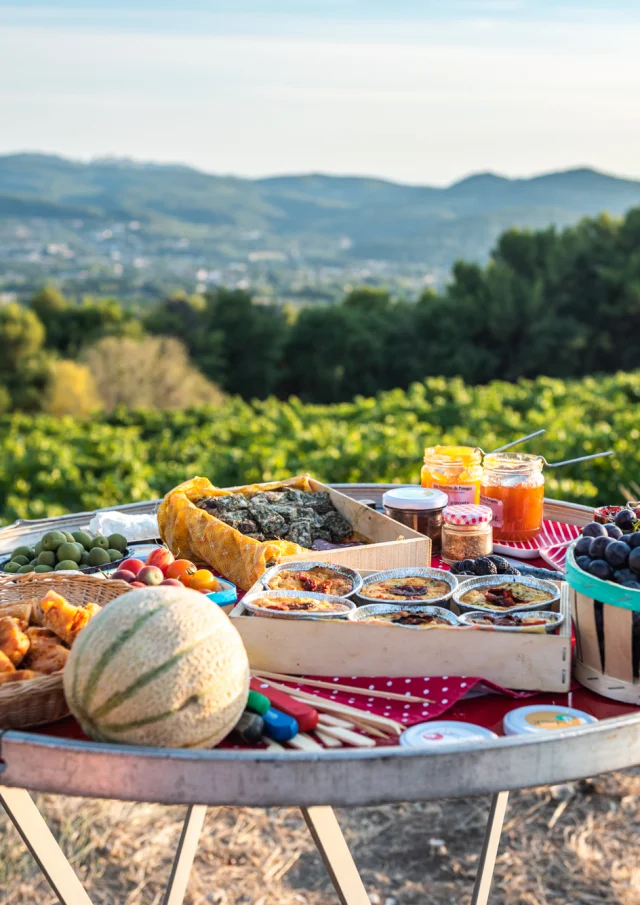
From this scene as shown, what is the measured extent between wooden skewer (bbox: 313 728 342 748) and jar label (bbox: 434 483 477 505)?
4.34 ft

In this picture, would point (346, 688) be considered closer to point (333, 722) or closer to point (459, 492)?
point (333, 722)

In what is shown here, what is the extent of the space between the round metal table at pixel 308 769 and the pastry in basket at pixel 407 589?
587 millimetres

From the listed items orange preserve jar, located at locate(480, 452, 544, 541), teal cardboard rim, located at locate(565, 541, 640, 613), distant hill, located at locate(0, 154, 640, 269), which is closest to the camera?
teal cardboard rim, located at locate(565, 541, 640, 613)

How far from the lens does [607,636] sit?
192 cm

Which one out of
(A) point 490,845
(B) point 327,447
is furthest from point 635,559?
(B) point 327,447

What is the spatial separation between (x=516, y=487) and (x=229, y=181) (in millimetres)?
105996

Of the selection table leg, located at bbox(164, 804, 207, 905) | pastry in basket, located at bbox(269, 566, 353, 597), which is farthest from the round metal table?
table leg, located at bbox(164, 804, 207, 905)

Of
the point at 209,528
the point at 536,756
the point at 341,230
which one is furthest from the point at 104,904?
the point at 341,230

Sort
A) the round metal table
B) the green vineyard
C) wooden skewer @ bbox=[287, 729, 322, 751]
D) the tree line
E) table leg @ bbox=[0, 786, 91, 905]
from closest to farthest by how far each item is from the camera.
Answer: the round metal table → wooden skewer @ bbox=[287, 729, 322, 751] → table leg @ bbox=[0, 786, 91, 905] → the green vineyard → the tree line

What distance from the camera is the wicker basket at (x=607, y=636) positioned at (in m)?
1.88

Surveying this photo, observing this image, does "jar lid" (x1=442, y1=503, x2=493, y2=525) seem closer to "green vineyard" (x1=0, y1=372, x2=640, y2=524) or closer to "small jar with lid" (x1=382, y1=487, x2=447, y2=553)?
"small jar with lid" (x1=382, y1=487, x2=447, y2=553)

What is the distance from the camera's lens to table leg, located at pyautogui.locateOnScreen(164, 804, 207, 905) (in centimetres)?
294

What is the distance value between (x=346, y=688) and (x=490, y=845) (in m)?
1.25

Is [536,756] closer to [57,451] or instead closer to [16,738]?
[16,738]
